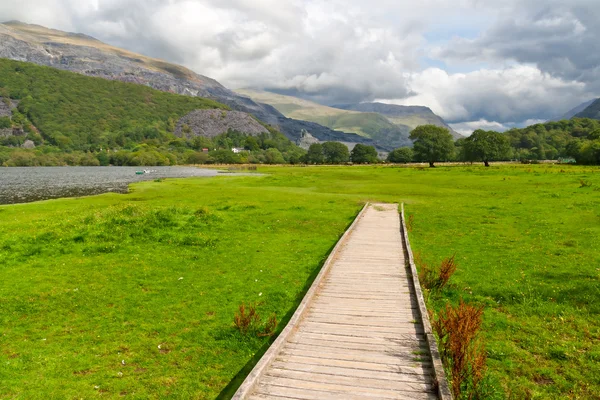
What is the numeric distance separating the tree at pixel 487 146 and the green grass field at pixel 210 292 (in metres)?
106

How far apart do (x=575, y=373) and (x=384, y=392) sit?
595 cm

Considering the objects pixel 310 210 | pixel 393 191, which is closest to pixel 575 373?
pixel 310 210

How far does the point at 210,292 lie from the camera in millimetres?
16609

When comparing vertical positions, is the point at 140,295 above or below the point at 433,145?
below

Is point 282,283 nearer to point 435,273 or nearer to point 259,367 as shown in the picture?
point 435,273

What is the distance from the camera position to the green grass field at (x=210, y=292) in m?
10.3

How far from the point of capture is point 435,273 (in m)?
17.0

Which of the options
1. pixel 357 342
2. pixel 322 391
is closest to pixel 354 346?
pixel 357 342

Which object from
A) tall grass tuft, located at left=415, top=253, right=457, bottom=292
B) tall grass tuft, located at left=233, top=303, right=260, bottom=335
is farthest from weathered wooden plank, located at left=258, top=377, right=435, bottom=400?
tall grass tuft, located at left=415, top=253, right=457, bottom=292

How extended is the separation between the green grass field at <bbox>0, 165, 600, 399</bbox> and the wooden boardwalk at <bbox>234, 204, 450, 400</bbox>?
1.79 meters

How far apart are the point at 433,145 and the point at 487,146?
59.1ft

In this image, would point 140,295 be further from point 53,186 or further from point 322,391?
point 53,186

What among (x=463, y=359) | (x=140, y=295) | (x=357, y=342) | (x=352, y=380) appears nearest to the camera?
(x=352, y=380)

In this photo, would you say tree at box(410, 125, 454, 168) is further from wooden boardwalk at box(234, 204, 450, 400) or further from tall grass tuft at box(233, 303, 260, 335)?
tall grass tuft at box(233, 303, 260, 335)
